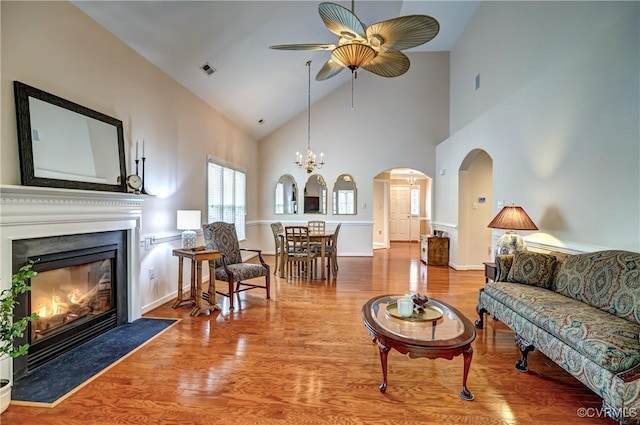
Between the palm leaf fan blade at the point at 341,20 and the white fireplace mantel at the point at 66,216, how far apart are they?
2.49 metres

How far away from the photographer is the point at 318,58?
5.54m

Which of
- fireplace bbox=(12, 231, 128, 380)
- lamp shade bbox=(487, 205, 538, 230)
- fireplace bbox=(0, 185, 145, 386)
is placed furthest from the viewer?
lamp shade bbox=(487, 205, 538, 230)

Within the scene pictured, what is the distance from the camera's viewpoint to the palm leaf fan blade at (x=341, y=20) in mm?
2340

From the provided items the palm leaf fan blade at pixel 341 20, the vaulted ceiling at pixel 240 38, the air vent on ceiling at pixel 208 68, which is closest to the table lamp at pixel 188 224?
the vaulted ceiling at pixel 240 38

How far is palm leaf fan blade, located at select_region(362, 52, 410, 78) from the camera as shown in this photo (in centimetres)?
312

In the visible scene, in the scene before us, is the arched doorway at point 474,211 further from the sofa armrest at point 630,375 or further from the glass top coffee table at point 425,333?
the sofa armrest at point 630,375

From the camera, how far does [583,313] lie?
2.10 m

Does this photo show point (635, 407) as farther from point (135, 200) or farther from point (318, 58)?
point (318, 58)

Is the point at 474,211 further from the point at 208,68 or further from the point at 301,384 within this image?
the point at 208,68

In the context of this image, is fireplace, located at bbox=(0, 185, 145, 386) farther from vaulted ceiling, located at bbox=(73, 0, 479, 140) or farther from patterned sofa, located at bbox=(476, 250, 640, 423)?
patterned sofa, located at bbox=(476, 250, 640, 423)

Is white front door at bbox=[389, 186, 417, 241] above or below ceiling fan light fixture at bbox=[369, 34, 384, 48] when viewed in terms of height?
below

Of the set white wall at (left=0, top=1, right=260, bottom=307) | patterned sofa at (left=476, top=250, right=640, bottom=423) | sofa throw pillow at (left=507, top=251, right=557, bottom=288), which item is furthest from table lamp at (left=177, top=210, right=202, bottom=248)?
sofa throw pillow at (left=507, top=251, right=557, bottom=288)

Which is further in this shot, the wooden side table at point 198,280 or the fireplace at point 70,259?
the wooden side table at point 198,280

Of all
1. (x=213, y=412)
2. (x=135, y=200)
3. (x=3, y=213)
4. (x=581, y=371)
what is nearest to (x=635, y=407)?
(x=581, y=371)
